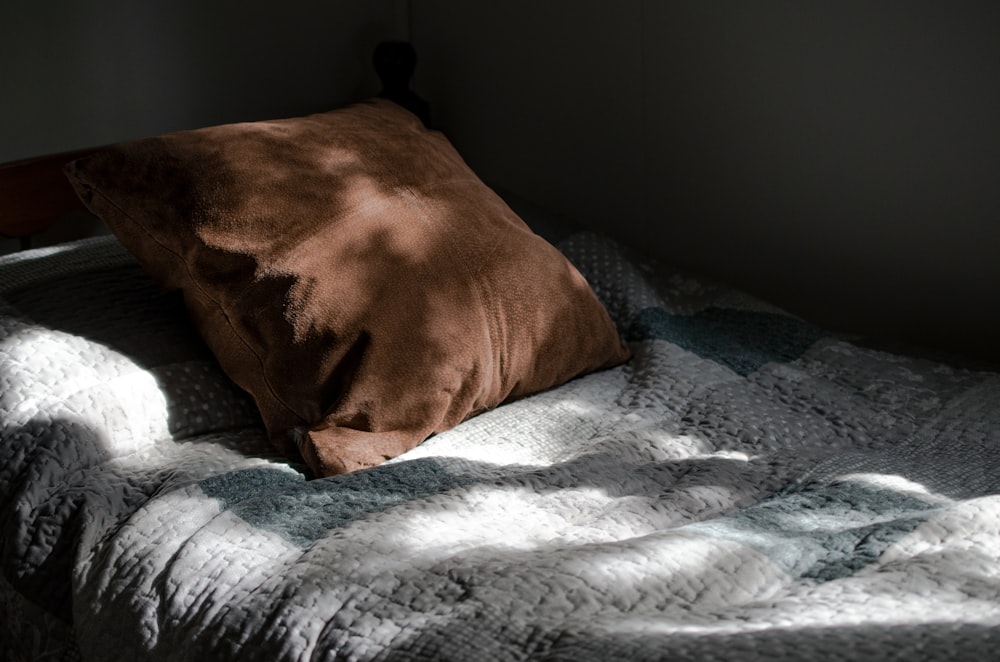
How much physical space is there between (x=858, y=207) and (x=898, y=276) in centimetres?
13

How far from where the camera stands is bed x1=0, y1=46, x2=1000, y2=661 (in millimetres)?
926

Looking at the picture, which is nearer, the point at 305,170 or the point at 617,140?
the point at 305,170

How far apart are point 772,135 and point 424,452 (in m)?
0.98

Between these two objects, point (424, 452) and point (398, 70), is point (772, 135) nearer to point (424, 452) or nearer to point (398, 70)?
point (398, 70)

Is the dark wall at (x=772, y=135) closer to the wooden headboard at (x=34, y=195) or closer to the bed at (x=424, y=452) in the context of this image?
the bed at (x=424, y=452)

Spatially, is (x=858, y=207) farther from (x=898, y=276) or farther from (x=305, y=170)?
(x=305, y=170)

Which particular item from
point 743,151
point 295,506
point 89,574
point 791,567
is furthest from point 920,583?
point 743,151

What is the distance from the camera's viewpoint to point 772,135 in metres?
1.91

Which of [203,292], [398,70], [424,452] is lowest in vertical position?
[424,452]

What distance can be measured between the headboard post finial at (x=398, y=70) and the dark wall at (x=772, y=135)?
166 millimetres

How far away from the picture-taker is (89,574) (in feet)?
3.66

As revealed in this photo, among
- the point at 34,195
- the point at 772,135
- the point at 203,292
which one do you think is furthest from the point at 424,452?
the point at 772,135

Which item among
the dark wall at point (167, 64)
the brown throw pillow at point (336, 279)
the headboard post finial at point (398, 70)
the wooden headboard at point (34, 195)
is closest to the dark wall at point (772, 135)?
the headboard post finial at point (398, 70)

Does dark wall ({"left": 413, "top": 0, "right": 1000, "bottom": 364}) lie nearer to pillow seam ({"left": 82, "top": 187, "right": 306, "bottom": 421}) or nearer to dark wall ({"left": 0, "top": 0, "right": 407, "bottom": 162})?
dark wall ({"left": 0, "top": 0, "right": 407, "bottom": 162})
